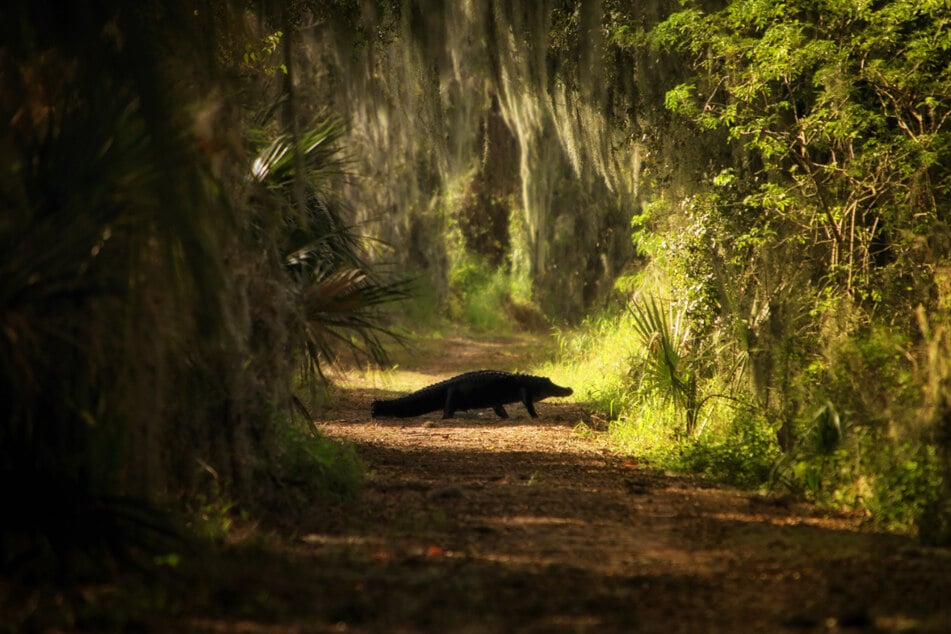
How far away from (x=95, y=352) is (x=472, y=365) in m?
14.1

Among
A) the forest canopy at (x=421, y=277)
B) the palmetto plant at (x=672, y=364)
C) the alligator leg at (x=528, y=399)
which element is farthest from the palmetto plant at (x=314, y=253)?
the alligator leg at (x=528, y=399)

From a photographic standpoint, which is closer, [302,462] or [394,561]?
[394,561]

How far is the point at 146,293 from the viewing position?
400cm

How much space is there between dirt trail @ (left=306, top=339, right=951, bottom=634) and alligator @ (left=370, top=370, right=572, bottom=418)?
10.3ft

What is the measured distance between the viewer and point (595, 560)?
473 centimetres

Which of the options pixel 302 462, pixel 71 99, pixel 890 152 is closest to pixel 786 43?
pixel 890 152

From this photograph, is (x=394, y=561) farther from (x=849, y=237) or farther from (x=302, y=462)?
(x=849, y=237)

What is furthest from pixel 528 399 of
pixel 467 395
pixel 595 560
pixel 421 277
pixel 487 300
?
pixel 487 300

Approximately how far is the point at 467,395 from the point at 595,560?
21.5 feet

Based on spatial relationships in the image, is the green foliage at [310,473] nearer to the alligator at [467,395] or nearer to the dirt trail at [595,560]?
the dirt trail at [595,560]

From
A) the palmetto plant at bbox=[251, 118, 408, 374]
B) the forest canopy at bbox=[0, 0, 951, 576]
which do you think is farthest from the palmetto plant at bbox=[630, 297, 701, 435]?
the palmetto plant at bbox=[251, 118, 408, 374]

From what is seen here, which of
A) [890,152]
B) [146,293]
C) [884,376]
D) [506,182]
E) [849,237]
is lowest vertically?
[884,376]

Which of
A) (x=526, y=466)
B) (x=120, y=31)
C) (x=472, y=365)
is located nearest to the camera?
(x=120, y=31)

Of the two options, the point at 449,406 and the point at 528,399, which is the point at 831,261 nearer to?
the point at 528,399
